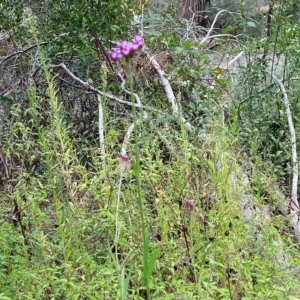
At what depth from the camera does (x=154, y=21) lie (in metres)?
5.63

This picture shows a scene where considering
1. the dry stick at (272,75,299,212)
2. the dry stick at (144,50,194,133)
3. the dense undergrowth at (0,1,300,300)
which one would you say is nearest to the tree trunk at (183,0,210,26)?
the dry stick at (144,50,194,133)

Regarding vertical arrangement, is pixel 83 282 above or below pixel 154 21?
below

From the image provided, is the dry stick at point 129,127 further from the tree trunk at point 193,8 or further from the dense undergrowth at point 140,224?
the tree trunk at point 193,8

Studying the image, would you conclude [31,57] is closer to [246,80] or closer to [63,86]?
[63,86]

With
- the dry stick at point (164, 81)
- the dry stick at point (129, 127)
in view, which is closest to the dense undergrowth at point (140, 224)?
the dry stick at point (129, 127)

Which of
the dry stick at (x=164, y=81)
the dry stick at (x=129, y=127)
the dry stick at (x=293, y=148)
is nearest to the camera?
the dry stick at (x=129, y=127)

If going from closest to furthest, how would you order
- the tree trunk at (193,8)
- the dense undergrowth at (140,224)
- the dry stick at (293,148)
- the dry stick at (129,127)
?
the dense undergrowth at (140,224) < the dry stick at (129,127) < the dry stick at (293,148) < the tree trunk at (193,8)

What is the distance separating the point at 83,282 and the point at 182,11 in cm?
687

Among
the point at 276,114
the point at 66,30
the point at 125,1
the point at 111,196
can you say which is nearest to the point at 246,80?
the point at 276,114

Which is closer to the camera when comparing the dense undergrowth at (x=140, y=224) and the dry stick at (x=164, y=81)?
the dense undergrowth at (x=140, y=224)

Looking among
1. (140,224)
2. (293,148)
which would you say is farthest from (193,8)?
(140,224)

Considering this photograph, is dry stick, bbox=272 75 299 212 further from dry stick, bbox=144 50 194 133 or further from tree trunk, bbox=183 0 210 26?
tree trunk, bbox=183 0 210 26

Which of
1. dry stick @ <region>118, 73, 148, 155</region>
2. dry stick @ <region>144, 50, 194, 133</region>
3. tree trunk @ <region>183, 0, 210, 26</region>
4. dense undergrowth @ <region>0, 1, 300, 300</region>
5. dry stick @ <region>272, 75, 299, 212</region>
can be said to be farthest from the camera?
tree trunk @ <region>183, 0, 210, 26</region>

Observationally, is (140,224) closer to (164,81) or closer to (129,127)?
(129,127)
